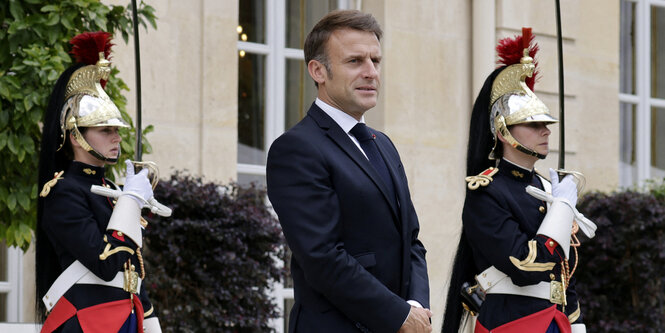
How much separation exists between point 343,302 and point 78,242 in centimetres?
196

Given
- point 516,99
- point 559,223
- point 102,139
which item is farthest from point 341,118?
point 102,139

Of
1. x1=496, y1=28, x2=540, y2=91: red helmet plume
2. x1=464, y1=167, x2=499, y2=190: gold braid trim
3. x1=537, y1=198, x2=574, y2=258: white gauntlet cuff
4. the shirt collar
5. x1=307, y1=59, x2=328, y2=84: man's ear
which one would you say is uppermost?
x1=496, y1=28, x2=540, y2=91: red helmet plume

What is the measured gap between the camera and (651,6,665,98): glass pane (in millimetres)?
11695

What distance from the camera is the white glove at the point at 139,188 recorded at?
556 centimetres

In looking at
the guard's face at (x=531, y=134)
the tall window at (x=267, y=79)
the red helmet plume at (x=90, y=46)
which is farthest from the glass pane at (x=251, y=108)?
the guard's face at (x=531, y=134)

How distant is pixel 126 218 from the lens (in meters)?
5.49

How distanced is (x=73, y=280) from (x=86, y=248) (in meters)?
0.20

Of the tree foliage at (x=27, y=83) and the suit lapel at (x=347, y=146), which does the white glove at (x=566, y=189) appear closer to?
the suit lapel at (x=347, y=146)

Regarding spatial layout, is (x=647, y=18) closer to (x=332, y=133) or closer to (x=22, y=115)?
(x=22, y=115)

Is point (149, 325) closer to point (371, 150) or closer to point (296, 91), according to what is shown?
point (371, 150)

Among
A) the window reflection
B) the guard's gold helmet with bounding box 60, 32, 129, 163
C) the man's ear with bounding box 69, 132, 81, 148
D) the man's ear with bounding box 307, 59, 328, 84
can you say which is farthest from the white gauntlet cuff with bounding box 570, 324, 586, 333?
the window reflection

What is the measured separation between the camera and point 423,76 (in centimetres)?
984

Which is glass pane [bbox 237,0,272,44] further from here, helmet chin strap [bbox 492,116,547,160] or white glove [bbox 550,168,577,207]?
white glove [bbox 550,168,577,207]

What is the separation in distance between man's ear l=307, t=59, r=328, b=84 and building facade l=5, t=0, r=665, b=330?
436 cm
